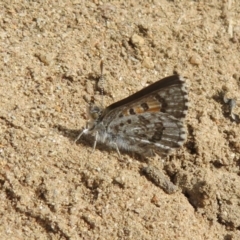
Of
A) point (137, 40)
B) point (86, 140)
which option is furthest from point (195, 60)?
point (86, 140)

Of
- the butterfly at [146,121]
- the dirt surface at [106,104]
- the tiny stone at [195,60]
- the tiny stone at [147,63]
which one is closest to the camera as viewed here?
the dirt surface at [106,104]

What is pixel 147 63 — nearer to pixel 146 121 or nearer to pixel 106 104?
pixel 106 104

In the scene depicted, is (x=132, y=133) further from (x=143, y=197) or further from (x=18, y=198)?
(x=18, y=198)

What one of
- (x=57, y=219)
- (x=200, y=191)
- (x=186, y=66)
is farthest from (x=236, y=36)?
(x=57, y=219)

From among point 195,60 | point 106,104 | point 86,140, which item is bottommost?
point 86,140

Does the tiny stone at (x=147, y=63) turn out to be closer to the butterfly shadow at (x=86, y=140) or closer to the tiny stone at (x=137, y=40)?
the tiny stone at (x=137, y=40)

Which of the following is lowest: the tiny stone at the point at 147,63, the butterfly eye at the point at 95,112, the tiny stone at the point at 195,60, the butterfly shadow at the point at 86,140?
the butterfly shadow at the point at 86,140

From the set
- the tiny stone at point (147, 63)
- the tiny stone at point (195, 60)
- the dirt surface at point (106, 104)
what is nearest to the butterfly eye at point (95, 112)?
the dirt surface at point (106, 104)
